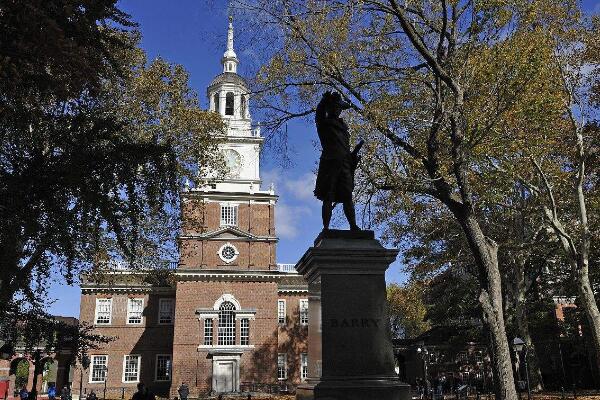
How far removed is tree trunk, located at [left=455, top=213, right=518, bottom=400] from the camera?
11.8 m

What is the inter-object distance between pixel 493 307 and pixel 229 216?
29631 mm

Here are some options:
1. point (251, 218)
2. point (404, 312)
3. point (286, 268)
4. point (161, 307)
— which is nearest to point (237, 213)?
point (251, 218)

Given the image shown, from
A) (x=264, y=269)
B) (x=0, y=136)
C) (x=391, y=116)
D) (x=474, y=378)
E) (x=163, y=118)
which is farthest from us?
(x=264, y=269)

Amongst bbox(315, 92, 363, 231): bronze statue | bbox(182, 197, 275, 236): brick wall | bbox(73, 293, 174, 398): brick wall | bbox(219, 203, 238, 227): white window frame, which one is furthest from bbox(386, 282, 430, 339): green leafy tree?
bbox(315, 92, 363, 231): bronze statue

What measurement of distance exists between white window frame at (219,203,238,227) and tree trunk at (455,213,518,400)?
28.3 m

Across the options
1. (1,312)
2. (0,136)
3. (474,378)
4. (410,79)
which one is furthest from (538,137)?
(474,378)

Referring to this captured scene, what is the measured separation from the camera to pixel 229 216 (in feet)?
133

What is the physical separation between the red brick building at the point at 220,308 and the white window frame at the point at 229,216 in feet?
0.25

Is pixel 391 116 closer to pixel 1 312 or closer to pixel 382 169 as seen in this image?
pixel 382 169

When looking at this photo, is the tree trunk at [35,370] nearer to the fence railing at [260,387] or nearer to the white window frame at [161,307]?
the fence railing at [260,387]

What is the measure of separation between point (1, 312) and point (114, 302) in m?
30.3

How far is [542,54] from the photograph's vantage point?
12.8 meters

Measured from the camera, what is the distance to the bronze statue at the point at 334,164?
8164 mm

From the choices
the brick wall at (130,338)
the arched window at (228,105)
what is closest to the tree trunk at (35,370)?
the brick wall at (130,338)
